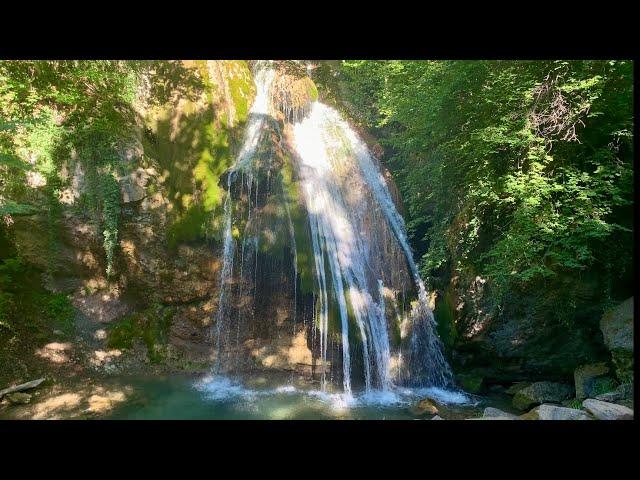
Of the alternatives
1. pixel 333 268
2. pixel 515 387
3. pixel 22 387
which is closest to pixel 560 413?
pixel 515 387

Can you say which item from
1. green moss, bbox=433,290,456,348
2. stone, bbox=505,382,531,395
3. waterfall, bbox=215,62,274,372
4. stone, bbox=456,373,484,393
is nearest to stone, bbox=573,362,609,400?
stone, bbox=505,382,531,395

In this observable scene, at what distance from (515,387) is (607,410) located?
133 inches

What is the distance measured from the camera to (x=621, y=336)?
6.39 meters

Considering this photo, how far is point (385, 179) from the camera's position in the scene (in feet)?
37.4

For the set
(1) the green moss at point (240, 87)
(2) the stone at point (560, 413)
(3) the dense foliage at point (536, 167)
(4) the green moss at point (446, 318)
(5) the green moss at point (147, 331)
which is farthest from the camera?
(1) the green moss at point (240, 87)

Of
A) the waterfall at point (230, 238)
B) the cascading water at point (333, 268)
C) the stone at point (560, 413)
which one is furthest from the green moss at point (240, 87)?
the stone at point (560, 413)

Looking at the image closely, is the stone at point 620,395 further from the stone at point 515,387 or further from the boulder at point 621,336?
the stone at point 515,387

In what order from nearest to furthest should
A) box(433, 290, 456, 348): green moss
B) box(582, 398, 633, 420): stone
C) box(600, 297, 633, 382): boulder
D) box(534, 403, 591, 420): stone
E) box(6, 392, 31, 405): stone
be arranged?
box(582, 398, 633, 420): stone, box(534, 403, 591, 420): stone, box(600, 297, 633, 382): boulder, box(6, 392, 31, 405): stone, box(433, 290, 456, 348): green moss

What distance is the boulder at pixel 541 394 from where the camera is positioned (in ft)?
24.7

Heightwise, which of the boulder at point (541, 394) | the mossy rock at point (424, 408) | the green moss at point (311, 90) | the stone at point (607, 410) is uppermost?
the green moss at point (311, 90)

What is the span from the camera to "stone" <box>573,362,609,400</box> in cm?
698

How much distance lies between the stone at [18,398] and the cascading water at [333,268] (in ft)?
12.0

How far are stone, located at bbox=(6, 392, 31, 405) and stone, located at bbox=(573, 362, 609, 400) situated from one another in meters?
10.1

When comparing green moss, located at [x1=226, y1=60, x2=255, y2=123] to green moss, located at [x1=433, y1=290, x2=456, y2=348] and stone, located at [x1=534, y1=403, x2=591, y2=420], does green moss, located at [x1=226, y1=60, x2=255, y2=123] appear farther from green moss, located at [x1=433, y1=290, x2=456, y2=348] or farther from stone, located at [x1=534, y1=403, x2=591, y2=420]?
stone, located at [x1=534, y1=403, x2=591, y2=420]
